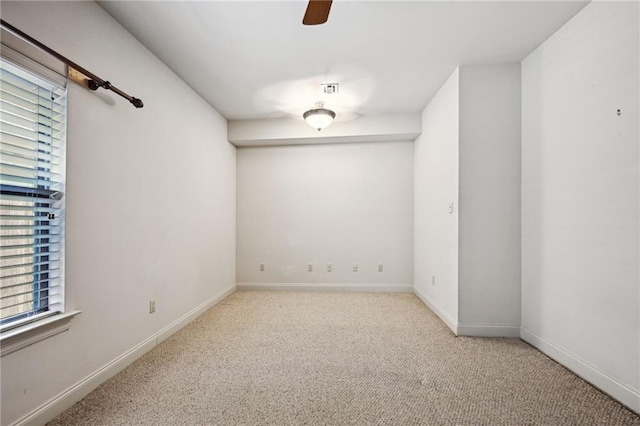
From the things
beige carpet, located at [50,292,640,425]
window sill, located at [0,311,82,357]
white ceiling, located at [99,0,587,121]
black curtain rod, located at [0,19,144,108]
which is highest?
white ceiling, located at [99,0,587,121]

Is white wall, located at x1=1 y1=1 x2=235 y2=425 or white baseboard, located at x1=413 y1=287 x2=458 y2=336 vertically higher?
white wall, located at x1=1 y1=1 x2=235 y2=425

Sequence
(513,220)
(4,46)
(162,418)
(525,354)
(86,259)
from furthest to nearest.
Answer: (513,220)
(525,354)
(86,259)
(162,418)
(4,46)

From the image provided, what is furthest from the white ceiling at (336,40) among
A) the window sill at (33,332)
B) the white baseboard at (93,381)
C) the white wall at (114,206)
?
the white baseboard at (93,381)

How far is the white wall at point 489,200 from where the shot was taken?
100 inches

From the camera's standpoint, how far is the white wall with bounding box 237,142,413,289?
419cm

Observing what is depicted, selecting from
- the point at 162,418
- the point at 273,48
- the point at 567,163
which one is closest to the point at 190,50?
the point at 273,48

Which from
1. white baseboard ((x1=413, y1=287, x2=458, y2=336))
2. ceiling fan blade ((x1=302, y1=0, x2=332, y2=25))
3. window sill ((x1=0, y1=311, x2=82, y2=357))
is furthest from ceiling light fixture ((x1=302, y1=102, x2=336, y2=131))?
window sill ((x1=0, y1=311, x2=82, y2=357))

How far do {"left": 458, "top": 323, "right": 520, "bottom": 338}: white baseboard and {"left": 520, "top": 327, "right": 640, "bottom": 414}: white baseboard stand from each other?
113mm

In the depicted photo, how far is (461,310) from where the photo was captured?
2.60m

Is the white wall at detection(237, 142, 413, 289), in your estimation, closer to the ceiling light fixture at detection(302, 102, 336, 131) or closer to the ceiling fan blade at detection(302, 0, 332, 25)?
the ceiling light fixture at detection(302, 102, 336, 131)

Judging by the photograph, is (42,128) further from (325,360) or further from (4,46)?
(325,360)

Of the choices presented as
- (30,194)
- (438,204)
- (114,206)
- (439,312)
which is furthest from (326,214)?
(30,194)

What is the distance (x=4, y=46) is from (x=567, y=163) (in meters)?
3.49

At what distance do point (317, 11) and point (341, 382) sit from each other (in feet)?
7.38
